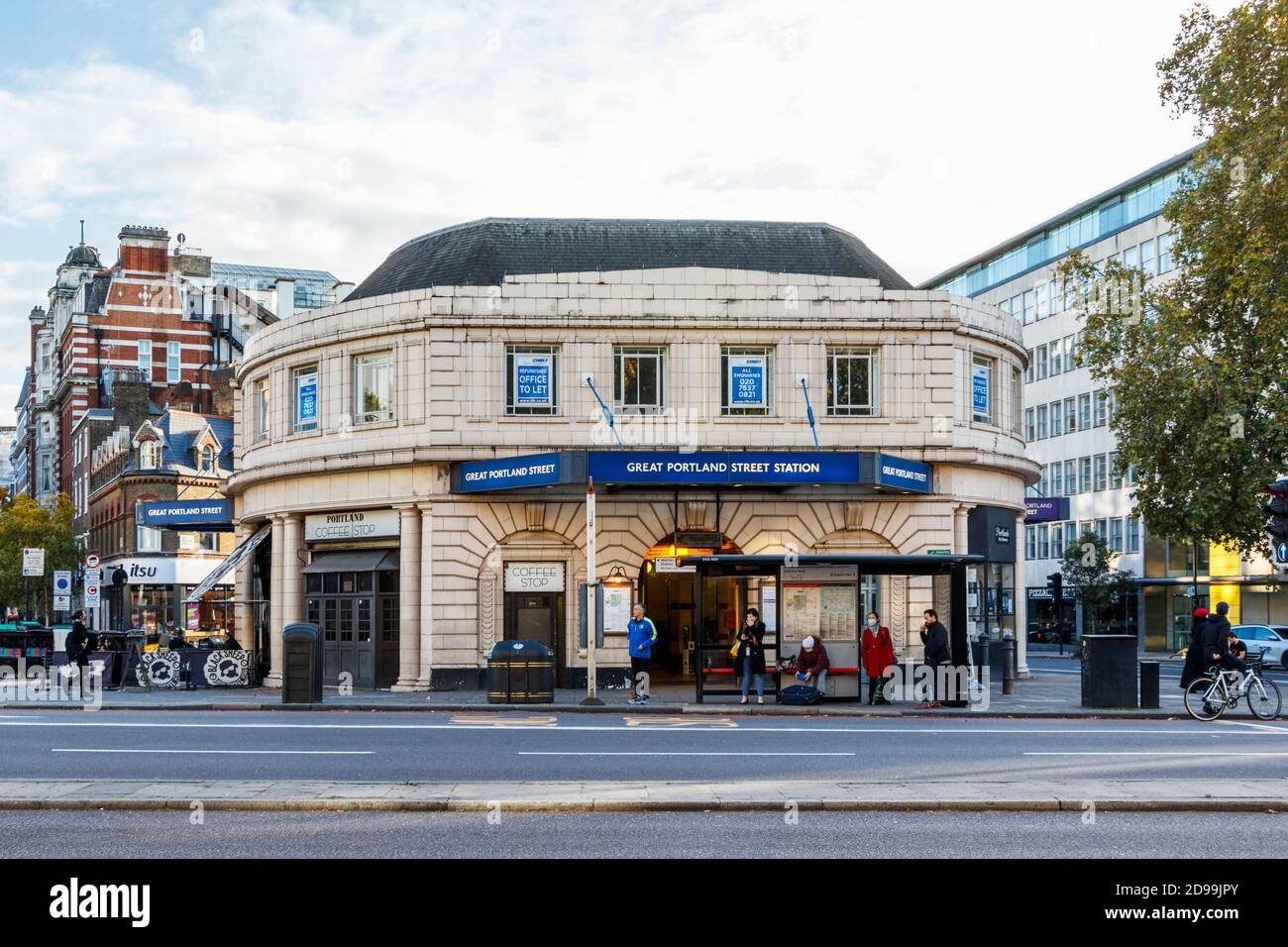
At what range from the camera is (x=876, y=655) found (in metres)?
25.7

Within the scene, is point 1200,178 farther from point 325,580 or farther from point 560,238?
point 325,580

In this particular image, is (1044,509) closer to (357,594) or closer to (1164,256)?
(357,594)

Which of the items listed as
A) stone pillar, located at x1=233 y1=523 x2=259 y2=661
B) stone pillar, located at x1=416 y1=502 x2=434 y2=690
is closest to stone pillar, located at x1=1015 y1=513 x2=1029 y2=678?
stone pillar, located at x1=416 y1=502 x2=434 y2=690

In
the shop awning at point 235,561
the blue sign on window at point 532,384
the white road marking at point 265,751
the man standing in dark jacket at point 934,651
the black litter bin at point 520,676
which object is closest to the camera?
the white road marking at point 265,751

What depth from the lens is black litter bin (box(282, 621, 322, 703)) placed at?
26.3 metres

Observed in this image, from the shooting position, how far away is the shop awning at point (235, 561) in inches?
1376

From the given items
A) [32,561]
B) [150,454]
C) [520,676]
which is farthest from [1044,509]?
[150,454]

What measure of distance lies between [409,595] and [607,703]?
7.37 meters

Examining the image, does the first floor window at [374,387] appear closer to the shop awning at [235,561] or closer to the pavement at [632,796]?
the shop awning at [235,561]

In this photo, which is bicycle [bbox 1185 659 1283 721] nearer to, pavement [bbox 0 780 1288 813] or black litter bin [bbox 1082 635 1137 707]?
black litter bin [bbox 1082 635 1137 707]

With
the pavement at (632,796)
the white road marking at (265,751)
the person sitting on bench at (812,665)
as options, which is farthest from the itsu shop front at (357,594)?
the pavement at (632,796)

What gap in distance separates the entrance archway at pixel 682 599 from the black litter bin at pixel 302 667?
7511 millimetres

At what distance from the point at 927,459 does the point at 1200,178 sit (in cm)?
1420

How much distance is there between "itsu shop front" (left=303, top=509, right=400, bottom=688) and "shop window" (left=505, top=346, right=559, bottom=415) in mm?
3808
